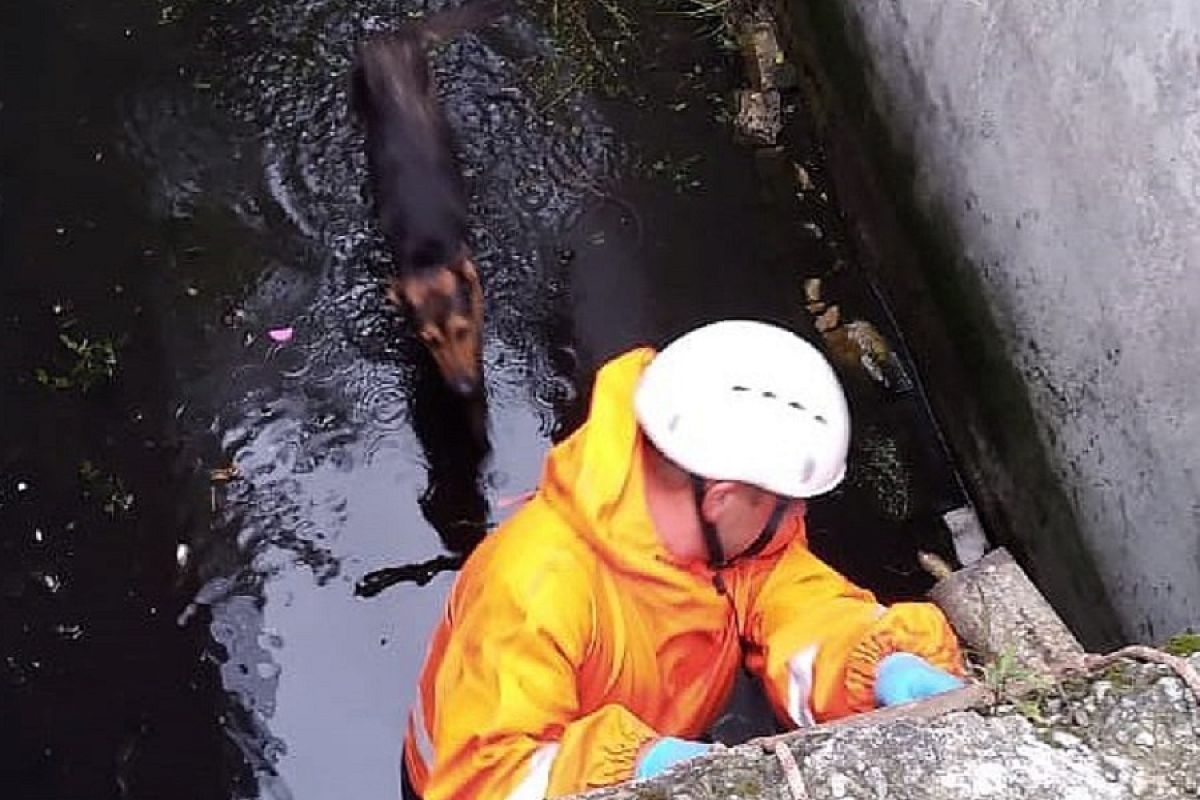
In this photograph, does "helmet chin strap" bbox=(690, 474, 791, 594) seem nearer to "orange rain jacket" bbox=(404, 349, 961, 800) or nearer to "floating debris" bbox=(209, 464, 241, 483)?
"orange rain jacket" bbox=(404, 349, 961, 800)

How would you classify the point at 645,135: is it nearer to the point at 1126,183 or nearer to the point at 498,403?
the point at 498,403

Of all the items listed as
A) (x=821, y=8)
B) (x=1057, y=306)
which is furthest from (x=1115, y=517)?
(x=821, y=8)

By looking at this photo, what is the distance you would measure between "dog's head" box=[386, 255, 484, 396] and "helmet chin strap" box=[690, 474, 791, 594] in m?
1.69

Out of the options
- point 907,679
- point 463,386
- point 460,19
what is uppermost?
point 460,19

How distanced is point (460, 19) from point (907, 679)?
3.47 meters

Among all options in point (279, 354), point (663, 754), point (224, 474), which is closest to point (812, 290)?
point (279, 354)

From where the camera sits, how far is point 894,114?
4.71m

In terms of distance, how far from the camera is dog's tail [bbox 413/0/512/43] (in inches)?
216

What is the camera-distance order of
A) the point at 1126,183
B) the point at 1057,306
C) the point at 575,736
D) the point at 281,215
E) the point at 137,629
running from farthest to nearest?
the point at 281,215, the point at 137,629, the point at 1057,306, the point at 1126,183, the point at 575,736

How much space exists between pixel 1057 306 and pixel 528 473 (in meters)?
1.43

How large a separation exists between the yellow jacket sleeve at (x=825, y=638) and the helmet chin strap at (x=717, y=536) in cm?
14

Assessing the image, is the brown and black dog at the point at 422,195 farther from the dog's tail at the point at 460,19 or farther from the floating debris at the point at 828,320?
the floating debris at the point at 828,320

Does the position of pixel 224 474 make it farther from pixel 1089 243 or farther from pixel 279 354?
pixel 1089 243

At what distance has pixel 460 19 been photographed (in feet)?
18.2
